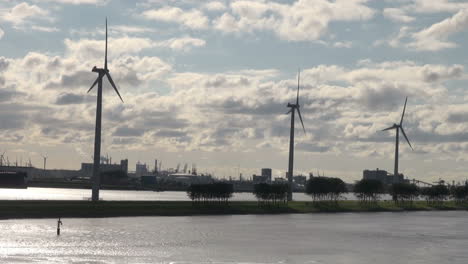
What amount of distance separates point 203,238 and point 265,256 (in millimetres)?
23880

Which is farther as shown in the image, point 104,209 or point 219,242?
point 104,209

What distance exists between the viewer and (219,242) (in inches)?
4129

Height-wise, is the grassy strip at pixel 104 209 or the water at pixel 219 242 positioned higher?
the grassy strip at pixel 104 209

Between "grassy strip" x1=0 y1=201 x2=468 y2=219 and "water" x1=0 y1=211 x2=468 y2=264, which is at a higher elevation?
"grassy strip" x1=0 y1=201 x2=468 y2=219

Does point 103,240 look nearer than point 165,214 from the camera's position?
Yes

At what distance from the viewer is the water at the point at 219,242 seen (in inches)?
3364

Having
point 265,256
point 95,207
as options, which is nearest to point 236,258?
point 265,256

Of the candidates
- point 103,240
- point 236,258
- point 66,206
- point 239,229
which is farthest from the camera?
point 66,206

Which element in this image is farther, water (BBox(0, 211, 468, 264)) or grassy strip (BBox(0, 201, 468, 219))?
grassy strip (BBox(0, 201, 468, 219))

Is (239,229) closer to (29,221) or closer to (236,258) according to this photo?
(29,221)

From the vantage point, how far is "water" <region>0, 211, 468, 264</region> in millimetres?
85438

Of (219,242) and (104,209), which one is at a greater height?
(104,209)

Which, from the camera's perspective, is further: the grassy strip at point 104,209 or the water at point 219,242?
the grassy strip at point 104,209

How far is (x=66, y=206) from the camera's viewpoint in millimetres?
162250
